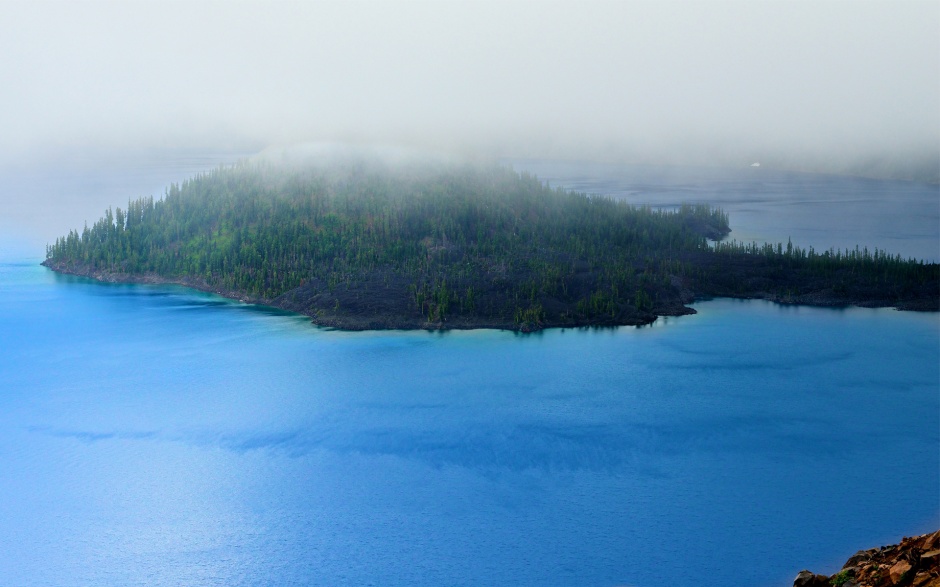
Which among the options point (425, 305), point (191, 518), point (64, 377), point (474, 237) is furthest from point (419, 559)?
point (474, 237)

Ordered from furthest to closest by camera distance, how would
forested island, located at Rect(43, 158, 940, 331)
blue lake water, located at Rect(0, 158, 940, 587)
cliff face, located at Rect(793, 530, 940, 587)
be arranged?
1. forested island, located at Rect(43, 158, 940, 331)
2. blue lake water, located at Rect(0, 158, 940, 587)
3. cliff face, located at Rect(793, 530, 940, 587)

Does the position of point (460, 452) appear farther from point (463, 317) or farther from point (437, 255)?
point (437, 255)

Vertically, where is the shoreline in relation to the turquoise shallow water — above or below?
above

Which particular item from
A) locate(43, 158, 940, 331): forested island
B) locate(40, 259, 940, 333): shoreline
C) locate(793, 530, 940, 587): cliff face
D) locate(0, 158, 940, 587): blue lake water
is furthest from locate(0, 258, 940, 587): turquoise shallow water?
locate(793, 530, 940, 587): cliff face

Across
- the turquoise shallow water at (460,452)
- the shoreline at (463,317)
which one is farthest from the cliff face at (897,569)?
the shoreline at (463,317)

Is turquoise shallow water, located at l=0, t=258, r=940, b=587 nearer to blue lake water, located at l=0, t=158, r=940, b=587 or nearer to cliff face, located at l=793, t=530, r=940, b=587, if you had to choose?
blue lake water, located at l=0, t=158, r=940, b=587

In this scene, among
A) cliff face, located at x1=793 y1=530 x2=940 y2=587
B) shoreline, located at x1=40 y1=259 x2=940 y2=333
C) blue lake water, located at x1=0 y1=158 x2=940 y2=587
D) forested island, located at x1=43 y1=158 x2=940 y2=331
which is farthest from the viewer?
forested island, located at x1=43 y1=158 x2=940 y2=331
